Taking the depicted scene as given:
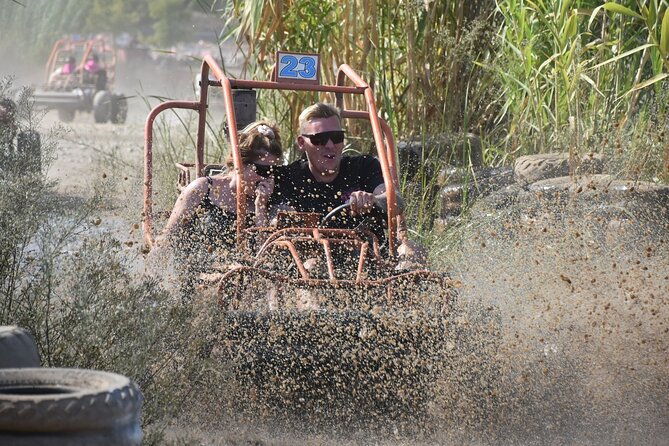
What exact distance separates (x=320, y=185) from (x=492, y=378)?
1.55 meters

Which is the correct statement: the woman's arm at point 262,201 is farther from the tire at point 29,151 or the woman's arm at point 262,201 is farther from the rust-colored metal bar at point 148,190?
the tire at point 29,151

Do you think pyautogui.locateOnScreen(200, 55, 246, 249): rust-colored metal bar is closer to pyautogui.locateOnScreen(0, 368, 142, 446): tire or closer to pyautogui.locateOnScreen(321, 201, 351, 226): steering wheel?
pyautogui.locateOnScreen(321, 201, 351, 226): steering wheel

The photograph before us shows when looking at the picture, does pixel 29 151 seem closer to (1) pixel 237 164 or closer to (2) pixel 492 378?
(1) pixel 237 164

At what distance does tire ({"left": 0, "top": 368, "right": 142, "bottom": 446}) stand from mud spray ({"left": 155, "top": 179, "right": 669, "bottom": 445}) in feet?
5.85

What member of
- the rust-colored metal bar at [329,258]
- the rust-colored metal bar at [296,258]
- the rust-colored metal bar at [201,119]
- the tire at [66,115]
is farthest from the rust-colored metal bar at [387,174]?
the tire at [66,115]

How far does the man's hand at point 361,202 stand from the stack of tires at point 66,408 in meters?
3.00

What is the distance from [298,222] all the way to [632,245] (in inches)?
77.7

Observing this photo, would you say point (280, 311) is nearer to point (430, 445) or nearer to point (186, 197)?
point (430, 445)

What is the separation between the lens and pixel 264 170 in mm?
6371

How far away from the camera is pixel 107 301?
4.12 meters

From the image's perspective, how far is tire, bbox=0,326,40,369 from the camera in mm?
3203

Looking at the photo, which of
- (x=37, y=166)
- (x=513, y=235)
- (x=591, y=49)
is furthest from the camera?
(x=591, y=49)

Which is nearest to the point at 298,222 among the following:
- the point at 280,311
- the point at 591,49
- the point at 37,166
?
the point at 280,311

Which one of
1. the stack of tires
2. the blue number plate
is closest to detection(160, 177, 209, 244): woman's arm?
the blue number plate
